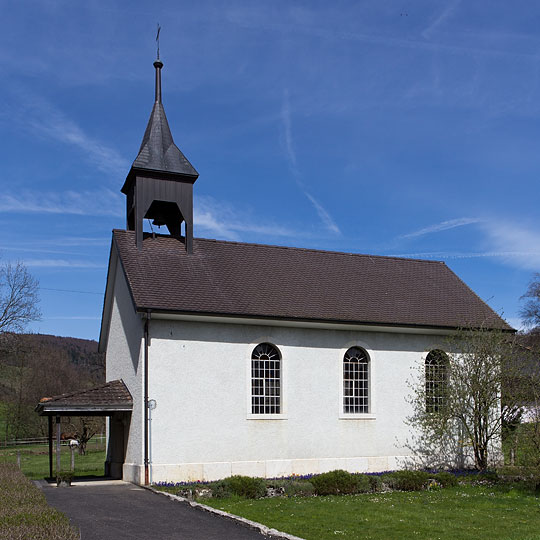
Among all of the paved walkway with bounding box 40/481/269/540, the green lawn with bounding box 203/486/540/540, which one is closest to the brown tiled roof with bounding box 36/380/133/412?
the paved walkway with bounding box 40/481/269/540

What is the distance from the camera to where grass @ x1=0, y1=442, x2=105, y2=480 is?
27953 mm

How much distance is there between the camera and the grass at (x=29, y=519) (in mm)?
8445

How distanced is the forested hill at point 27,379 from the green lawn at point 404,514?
1283 inches

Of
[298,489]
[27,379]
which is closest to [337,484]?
[298,489]

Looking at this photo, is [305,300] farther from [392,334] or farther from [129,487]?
[129,487]

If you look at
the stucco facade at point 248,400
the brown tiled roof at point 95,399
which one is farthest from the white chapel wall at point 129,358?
the brown tiled roof at point 95,399

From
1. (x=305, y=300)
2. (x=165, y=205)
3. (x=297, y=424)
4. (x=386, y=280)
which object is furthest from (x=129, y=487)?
(x=386, y=280)

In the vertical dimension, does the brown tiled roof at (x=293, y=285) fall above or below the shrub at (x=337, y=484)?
above

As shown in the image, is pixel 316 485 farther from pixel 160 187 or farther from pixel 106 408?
pixel 160 187

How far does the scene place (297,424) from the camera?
68.5ft

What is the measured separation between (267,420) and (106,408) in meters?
5.11

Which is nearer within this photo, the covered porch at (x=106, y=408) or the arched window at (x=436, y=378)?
the covered porch at (x=106, y=408)

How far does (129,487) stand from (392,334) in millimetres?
10550

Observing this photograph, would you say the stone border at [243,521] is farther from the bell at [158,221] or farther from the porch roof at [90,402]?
the bell at [158,221]
